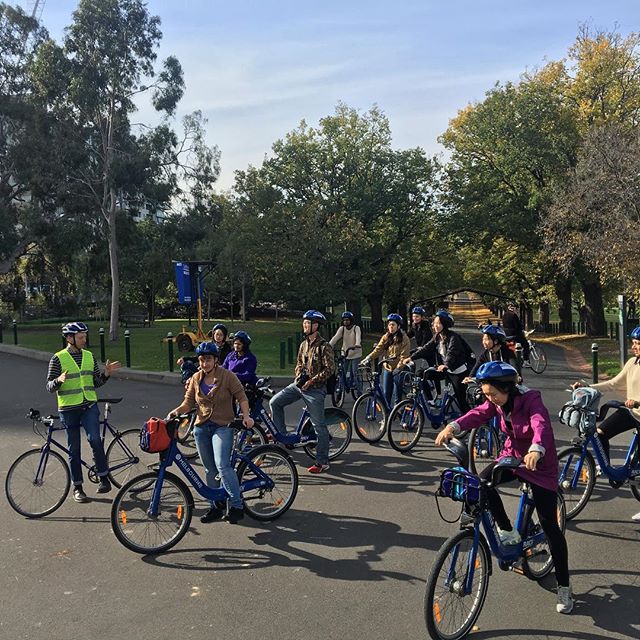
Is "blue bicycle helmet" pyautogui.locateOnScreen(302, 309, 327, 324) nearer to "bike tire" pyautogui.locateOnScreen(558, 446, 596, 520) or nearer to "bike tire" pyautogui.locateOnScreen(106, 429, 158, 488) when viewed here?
"bike tire" pyautogui.locateOnScreen(106, 429, 158, 488)

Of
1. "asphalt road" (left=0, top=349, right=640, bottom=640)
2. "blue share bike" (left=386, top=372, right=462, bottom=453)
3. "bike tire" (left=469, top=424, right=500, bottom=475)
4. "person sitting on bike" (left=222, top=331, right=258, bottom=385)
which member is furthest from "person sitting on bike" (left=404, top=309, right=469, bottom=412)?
"person sitting on bike" (left=222, top=331, right=258, bottom=385)

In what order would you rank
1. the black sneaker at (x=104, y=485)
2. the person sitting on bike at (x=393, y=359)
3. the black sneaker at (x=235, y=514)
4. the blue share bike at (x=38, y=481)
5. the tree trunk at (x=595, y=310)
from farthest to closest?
the tree trunk at (x=595, y=310), the person sitting on bike at (x=393, y=359), the black sneaker at (x=104, y=485), the blue share bike at (x=38, y=481), the black sneaker at (x=235, y=514)

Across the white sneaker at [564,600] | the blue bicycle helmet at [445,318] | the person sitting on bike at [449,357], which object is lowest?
the white sneaker at [564,600]

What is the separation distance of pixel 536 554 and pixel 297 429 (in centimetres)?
389

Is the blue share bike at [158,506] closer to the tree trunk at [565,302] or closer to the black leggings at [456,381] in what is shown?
the black leggings at [456,381]

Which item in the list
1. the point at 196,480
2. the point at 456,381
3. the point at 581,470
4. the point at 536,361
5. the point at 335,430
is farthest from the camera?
the point at 536,361

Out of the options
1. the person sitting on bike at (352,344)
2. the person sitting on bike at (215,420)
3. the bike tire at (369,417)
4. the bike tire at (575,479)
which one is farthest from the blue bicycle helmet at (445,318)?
the person sitting on bike at (215,420)

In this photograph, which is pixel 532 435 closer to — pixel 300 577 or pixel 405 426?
pixel 300 577

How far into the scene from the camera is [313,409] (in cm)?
739

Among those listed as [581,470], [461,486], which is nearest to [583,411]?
[581,470]

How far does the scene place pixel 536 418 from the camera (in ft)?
13.5

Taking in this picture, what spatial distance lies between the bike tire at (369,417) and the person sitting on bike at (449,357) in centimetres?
80

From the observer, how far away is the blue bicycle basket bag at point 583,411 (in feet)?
18.8

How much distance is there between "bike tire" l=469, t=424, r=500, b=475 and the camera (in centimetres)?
753
